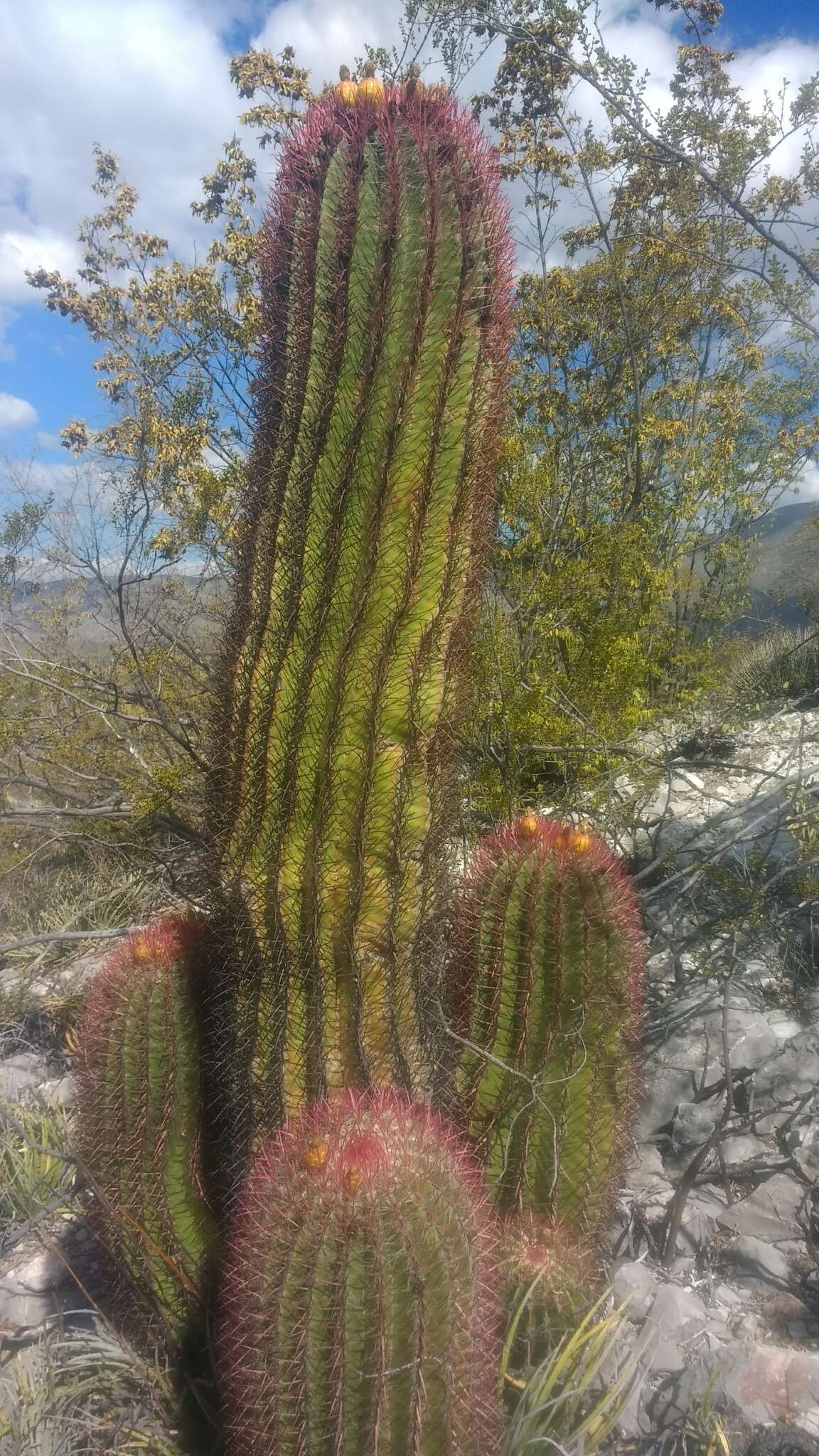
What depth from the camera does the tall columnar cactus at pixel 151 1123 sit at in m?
2.16

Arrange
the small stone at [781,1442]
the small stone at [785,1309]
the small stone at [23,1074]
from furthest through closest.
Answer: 1. the small stone at [23,1074]
2. the small stone at [785,1309]
3. the small stone at [781,1442]

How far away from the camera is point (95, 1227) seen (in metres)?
2.36

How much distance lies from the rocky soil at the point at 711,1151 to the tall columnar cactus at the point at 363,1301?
63 cm

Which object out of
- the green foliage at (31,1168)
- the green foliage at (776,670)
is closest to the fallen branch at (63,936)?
the green foliage at (31,1168)

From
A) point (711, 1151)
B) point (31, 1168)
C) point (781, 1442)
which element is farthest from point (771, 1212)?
point (31, 1168)

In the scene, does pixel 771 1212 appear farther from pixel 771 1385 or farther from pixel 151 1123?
pixel 151 1123

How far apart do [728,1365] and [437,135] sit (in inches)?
110

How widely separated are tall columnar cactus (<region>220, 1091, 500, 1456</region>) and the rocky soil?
0.63m

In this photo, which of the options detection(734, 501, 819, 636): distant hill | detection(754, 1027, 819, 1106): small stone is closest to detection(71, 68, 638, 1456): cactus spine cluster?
detection(754, 1027, 819, 1106): small stone

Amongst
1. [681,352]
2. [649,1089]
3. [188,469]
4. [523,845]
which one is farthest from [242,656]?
[681,352]

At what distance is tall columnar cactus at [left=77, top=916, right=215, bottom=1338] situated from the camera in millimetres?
2164

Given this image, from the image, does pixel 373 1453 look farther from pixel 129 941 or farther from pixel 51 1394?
pixel 129 941

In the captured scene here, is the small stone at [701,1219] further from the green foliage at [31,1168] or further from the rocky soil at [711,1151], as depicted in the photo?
the green foliage at [31,1168]

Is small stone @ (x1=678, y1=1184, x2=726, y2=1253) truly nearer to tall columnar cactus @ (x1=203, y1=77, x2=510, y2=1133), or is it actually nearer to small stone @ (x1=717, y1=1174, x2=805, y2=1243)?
small stone @ (x1=717, y1=1174, x2=805, y2=1243)
